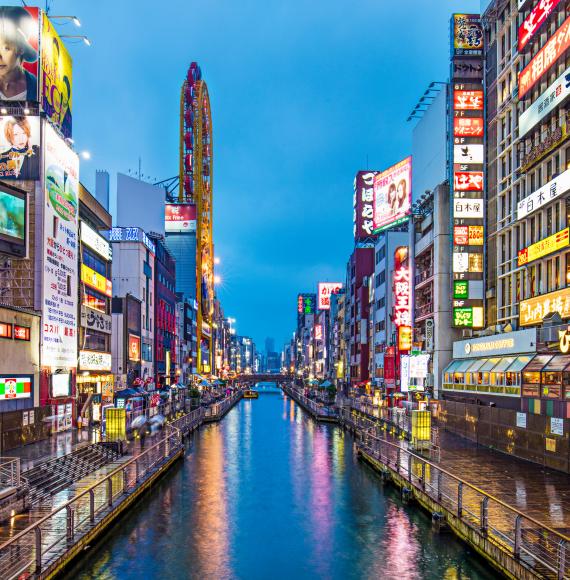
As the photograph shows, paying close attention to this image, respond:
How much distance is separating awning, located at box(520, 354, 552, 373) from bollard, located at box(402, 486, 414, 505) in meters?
10.1

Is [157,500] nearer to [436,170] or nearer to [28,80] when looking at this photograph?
[28,80]

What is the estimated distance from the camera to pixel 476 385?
1747 inches

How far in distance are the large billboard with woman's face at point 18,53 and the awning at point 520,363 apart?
3489 cm

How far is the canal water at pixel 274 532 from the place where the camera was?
19641 millimetres

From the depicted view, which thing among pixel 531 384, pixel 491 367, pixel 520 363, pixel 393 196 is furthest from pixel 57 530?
pixel 393 196

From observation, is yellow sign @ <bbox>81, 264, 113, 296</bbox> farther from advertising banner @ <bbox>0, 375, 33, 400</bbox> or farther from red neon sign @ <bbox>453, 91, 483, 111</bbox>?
red neon sign @ <bbox>453, 91, 483, 111</bbox>

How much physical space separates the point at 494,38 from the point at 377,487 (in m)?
38.9

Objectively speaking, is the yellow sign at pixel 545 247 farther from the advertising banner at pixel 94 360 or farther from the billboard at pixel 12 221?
the advertising banner at pixel 94 360

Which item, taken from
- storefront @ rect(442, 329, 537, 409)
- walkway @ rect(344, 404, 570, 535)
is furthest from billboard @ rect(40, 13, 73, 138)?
walkway @ rect(344, 404, 570, 535)

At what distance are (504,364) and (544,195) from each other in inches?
424

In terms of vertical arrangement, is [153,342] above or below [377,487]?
above

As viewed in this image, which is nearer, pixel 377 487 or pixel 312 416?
pixel 377 487

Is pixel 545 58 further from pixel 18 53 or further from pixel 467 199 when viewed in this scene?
pixel 18 53

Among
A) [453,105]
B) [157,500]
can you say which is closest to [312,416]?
[453,105]
